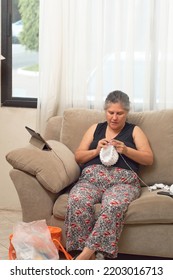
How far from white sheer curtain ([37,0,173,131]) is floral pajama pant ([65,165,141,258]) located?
78cm

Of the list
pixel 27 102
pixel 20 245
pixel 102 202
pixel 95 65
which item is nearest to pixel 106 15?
pixel 95 65

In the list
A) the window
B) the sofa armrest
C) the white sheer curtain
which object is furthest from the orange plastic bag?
the window

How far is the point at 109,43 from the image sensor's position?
4.12 meters

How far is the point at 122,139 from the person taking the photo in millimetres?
3650

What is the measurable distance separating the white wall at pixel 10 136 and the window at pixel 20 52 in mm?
69

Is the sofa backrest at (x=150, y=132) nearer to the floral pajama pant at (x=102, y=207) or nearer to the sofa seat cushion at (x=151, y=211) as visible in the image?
the floral pajama pant at (x=102, y=207)

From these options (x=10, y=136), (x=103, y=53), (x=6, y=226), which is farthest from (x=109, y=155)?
(x=10, y=136)

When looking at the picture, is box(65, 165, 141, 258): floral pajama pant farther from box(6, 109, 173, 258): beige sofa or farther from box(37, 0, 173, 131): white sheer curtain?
box(37, 0, 173, 131): white sheer curtain

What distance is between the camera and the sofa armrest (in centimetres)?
346

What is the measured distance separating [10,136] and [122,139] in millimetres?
1216

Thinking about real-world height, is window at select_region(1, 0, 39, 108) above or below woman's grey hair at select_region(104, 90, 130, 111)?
above

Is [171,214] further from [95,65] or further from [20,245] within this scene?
[95,65]

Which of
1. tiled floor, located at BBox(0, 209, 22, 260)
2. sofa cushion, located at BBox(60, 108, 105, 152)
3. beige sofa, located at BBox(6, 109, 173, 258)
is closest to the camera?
beige sofa, located at BBox(6, 109, 173, 258)

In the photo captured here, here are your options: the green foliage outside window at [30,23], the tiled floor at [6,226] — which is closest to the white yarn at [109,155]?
the tiled floor at [6,226]
